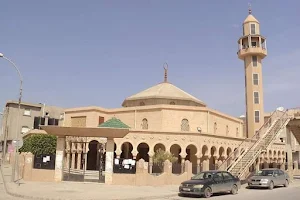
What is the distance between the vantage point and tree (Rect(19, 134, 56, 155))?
136 ft

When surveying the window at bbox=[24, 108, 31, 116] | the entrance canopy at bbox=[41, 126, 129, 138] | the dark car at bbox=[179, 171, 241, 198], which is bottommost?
the dark car at bbox=[179, 171, 241, 198]

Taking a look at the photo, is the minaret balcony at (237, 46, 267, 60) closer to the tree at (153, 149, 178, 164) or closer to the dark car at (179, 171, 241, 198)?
the tree at (153, 149, 178, 164)

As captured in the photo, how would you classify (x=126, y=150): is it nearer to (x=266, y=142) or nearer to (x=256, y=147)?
(x=256, y=147)

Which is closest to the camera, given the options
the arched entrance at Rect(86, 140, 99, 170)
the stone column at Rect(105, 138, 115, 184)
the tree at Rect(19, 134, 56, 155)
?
the stone column at Rect(105, 138, 115, 184)

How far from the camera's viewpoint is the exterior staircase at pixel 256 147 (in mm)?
24525

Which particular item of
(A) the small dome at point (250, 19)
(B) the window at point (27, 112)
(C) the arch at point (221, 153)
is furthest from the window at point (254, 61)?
(B) the window at point (27, 112)

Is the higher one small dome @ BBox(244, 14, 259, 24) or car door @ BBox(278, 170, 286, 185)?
small dome @ BBox(244, 14, 259, 24)

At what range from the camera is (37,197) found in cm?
1409

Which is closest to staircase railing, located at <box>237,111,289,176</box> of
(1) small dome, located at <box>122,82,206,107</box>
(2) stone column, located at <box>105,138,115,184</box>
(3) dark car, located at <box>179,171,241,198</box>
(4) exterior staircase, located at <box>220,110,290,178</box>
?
(4) exterior staircase, located at <box>220,110,290,178</box>

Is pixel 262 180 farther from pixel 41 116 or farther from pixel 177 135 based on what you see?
pixel 41 116

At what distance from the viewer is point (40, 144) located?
41.8 metres

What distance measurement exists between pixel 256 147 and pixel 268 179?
20.4ft

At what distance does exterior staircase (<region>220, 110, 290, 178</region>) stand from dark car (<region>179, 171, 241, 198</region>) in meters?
5.74

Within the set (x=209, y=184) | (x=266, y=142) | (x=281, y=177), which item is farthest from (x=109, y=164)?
(x=266, y=142)
